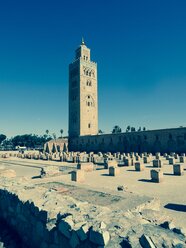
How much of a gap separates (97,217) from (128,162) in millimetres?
14197

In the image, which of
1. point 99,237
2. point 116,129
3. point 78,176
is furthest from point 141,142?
point 116,129

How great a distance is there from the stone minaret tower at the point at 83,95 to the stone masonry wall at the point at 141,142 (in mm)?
5672

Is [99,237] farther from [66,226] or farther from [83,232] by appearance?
[66,226]

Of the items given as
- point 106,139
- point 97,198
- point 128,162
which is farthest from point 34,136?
point 97,198

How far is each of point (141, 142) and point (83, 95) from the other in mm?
22664

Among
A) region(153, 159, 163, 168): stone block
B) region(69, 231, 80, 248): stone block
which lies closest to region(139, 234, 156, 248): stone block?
region(69, 231, 80, 248): stone block

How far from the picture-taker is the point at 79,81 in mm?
50656

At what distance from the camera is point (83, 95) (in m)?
50.5

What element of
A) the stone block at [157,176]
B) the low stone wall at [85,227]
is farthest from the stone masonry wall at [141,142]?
the low stone wall at [85,227]

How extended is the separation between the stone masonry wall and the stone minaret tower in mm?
5672

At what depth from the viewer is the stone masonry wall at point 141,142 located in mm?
28675

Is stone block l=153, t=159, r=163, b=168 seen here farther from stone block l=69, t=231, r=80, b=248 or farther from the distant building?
the distant building

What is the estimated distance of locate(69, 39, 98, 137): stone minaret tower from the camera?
163 ft

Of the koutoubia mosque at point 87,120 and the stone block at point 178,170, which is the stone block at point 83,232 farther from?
the koutoubia mosque at point 87,120
